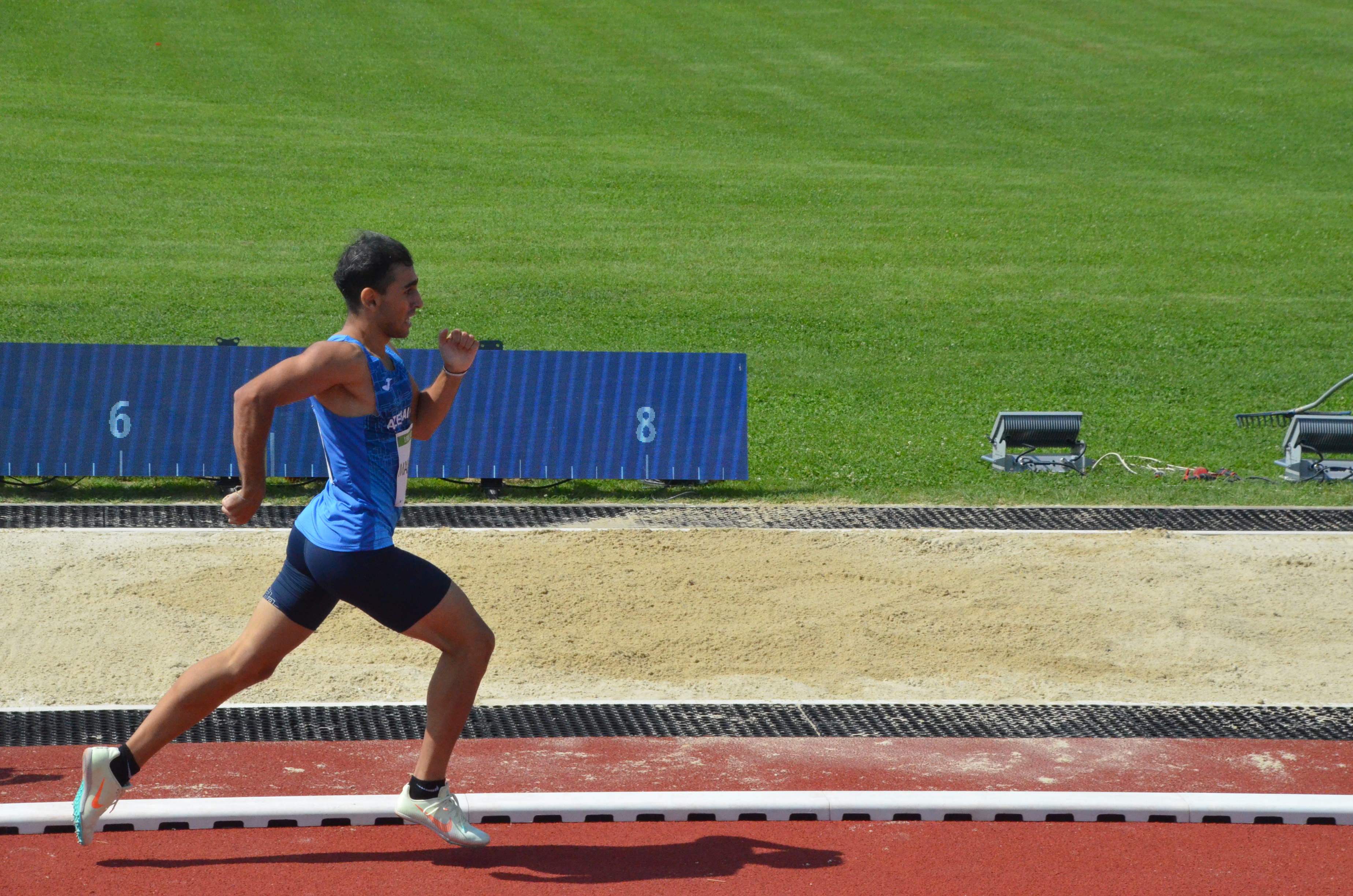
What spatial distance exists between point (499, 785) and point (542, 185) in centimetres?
1847

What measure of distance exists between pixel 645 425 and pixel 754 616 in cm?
315

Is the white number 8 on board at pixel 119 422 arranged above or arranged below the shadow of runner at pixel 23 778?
above

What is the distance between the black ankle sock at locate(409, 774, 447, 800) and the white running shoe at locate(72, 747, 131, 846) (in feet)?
2.93

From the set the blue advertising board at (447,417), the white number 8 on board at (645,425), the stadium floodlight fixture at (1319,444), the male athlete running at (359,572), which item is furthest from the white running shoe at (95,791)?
the stadium floodlight fixture at (1319,444)

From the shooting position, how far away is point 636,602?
25.1ft

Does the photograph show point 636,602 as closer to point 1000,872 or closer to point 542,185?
point 1000,872

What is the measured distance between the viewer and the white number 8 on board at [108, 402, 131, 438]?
32.8 feet

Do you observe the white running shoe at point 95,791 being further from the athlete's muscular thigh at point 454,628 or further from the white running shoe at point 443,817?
the athlete's muscular thigh at point 454,628

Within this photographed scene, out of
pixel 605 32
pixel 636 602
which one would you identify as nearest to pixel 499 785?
pixel 636 602

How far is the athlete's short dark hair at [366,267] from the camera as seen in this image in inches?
172

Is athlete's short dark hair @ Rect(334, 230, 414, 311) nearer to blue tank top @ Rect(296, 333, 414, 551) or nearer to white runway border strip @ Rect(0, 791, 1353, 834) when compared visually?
blue tank top @ Rect(296, 333, 414, 551)

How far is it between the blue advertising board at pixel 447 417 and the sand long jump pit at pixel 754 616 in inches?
50.5

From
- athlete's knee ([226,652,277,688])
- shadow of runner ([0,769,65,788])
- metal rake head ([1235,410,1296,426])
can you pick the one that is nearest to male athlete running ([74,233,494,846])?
athlete's knee ([226,652,277,688])

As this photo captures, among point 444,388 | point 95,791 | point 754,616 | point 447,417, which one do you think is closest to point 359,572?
point 444,388
